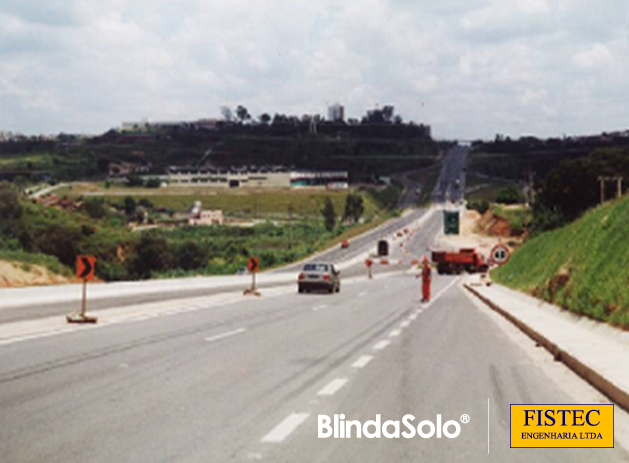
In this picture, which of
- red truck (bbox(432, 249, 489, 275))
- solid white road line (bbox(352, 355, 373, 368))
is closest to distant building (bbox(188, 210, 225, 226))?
red truck (bbox(432, 249, 489, 275))

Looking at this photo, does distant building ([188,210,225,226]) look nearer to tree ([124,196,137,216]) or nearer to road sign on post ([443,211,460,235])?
tree ([124,196,137,216])

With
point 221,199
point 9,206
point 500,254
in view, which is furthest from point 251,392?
point 221,199

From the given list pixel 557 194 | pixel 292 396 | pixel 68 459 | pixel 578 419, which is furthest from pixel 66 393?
pixel 557 194

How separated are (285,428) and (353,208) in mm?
180137

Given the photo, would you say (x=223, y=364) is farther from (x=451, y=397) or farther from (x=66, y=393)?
(x=451, y=397)

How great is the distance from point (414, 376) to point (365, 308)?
17.2 m

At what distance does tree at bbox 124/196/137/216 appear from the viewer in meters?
153

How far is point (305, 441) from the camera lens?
8.12 metres

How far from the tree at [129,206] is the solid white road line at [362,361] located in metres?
141

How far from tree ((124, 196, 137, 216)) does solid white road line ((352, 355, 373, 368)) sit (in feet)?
462

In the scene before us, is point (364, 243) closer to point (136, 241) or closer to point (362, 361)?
point (136, 241)

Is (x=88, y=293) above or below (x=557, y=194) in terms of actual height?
below

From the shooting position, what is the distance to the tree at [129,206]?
153 metres

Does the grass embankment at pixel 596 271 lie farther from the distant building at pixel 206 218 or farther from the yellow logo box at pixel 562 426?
the distant building at pixel 206 218
